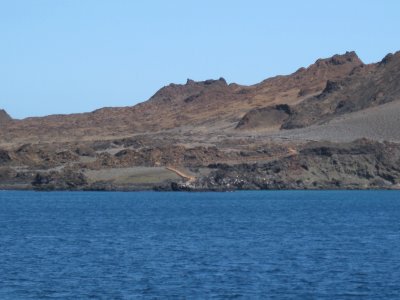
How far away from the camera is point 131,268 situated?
38812mm

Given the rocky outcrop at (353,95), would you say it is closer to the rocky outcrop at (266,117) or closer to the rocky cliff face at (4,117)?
the rocky outcrop at (266,117)

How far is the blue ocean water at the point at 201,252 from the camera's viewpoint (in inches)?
1342

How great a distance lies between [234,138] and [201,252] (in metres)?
91.0

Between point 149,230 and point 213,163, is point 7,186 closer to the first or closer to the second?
point 213,163

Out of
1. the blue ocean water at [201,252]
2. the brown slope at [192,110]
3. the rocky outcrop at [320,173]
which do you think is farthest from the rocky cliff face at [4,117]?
the blue ocean water at [201,252]

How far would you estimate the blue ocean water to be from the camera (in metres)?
34.1

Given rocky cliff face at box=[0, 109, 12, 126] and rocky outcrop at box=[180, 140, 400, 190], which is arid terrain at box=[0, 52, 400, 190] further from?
rocky cliff face at box=[0, 109, 12, 126]

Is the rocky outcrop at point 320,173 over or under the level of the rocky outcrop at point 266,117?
under

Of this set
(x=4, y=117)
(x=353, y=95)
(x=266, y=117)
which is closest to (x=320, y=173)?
(x=353, y=95)

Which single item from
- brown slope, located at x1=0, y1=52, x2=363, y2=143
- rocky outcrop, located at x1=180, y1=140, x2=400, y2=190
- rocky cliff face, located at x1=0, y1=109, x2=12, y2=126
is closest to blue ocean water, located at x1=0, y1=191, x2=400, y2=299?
rocky outcrop, located at x1=180, y1=140, x2=400, y2=190

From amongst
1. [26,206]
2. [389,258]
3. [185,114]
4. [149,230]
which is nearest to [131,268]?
[389,258]

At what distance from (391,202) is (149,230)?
122 ft

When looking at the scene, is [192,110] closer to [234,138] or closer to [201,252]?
[234,138]

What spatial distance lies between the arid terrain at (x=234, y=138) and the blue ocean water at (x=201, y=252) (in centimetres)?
2313
